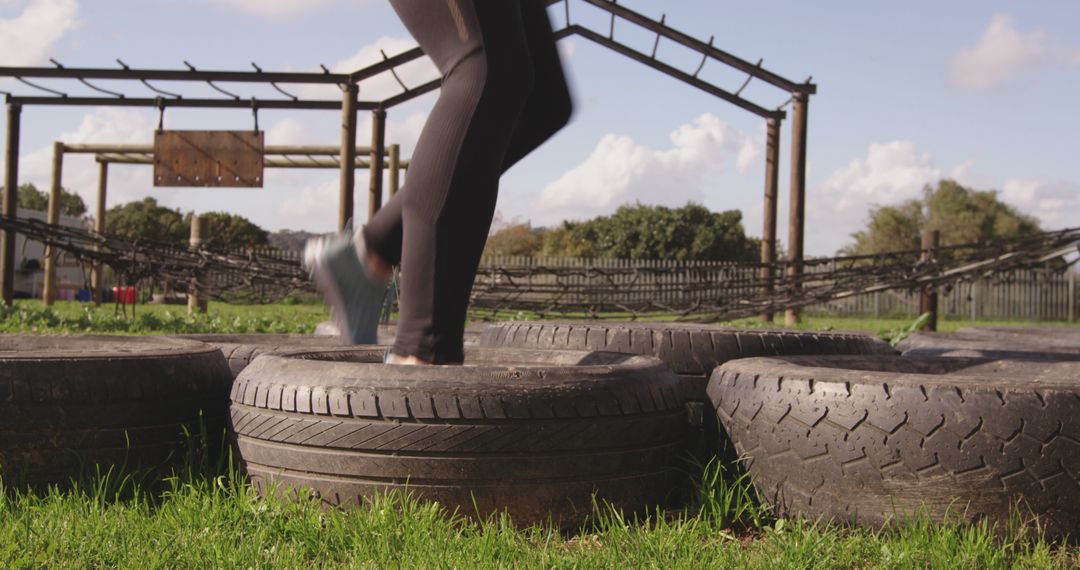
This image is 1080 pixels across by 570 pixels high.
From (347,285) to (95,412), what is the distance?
0.85 meters

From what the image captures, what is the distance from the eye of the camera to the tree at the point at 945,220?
1673 inches

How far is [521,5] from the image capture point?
2.43m

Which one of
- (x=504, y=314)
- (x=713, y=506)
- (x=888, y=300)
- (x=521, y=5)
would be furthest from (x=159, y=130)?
(x=888, y=300)

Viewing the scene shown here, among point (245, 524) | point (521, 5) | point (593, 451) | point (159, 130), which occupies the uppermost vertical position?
point (159, 130)

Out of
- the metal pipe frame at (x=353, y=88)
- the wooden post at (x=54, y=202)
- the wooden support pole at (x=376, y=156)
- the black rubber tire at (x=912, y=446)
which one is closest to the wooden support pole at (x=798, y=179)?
the metal pipe frame at (x=353, y=88)

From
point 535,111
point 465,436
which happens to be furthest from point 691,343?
point 465,436

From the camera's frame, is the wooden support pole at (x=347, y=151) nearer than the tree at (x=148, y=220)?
Yes

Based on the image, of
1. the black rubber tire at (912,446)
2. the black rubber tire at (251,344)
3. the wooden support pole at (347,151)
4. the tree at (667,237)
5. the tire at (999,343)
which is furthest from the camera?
the tree at (667,237)

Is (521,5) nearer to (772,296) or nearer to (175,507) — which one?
(175,507)

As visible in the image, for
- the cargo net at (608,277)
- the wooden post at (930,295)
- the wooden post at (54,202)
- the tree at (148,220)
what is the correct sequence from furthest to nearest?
the tree at (148,220) < the wooden post at (54,202) < the wooden post at (930,295) < the cargo net at (608,277)

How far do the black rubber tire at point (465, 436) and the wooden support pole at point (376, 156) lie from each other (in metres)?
8.81

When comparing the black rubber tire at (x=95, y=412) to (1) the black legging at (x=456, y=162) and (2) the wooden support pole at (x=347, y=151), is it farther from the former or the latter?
(2) the wooden support pole at (x=347, y=151)

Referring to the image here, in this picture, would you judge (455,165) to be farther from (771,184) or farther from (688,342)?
(771,184)

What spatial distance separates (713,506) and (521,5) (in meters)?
1.33
